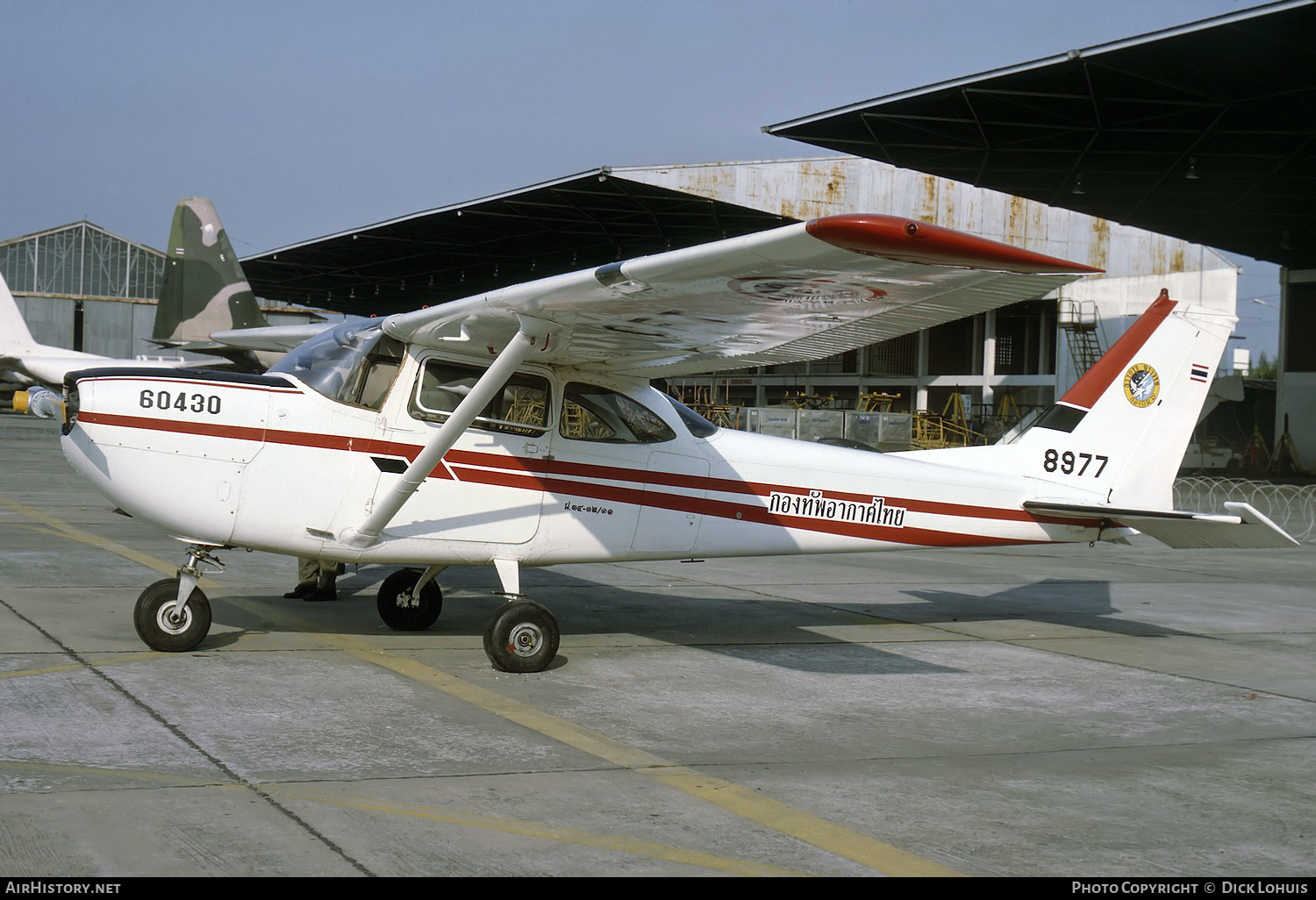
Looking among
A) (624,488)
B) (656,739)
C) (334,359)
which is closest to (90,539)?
(334,359)

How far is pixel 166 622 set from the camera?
277 inches

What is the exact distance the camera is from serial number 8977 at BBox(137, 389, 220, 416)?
22.4ft

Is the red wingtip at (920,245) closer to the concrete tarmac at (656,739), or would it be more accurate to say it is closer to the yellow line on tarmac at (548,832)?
the concrete tarmac at (656,739)

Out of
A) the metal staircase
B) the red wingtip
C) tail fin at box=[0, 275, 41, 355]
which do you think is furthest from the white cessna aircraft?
the metal staircase

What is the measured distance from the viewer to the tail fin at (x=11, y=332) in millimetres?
20031

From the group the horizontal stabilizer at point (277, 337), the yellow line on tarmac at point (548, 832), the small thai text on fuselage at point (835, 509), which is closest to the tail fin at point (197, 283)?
the horizontal stabilizer at point (277, 337)

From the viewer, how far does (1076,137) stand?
2628 centimetres

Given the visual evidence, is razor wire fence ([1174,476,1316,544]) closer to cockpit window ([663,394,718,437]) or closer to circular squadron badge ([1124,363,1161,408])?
circular squadron badge ([1124,363,1161,408])

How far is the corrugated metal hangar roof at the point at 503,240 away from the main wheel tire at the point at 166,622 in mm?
26902

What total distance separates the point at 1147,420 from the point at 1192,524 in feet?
4.02

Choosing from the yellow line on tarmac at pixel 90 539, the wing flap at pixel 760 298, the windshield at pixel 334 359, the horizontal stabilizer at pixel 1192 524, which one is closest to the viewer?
the wing flap at pixel 760 298

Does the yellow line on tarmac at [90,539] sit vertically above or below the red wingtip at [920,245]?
below

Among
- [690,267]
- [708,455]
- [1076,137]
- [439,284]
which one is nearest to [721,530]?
[708,455]

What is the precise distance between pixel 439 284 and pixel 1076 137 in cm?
3448
